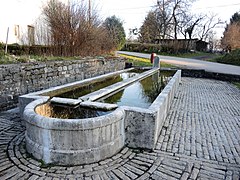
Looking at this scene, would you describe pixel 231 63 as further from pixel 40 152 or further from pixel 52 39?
pixel 40 152

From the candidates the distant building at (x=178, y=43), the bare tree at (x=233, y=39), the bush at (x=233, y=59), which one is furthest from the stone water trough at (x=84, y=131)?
the bare tree at (x=233, y=39)

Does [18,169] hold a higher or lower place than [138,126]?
lower

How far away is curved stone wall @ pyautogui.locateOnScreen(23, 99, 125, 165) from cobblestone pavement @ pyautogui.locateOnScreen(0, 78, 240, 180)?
4.8 inches

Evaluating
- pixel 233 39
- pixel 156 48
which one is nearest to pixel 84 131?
pixel 156 48

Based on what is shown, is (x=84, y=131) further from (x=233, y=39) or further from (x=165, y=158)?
(x=233, y=39)

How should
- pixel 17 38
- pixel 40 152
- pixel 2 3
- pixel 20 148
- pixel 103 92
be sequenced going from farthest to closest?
pixel 17 38 < pixel 2 3 < pixel 103 92 < pixel 20 148 < pixel 40 152

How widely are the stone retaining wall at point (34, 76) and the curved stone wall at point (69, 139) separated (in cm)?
238

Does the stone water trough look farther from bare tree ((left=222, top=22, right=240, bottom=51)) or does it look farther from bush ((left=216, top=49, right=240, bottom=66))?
bare tree ((left=222, top=22, right=240, bottom=51))

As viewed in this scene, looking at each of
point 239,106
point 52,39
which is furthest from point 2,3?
point 239,106

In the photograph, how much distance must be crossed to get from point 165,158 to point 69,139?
150 cm

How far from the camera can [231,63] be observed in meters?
20.1

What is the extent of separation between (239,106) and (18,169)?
6.58 m

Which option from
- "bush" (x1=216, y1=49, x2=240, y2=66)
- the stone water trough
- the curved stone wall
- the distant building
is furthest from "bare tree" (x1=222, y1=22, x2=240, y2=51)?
the curved stone wall

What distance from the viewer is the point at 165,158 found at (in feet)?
10.1
